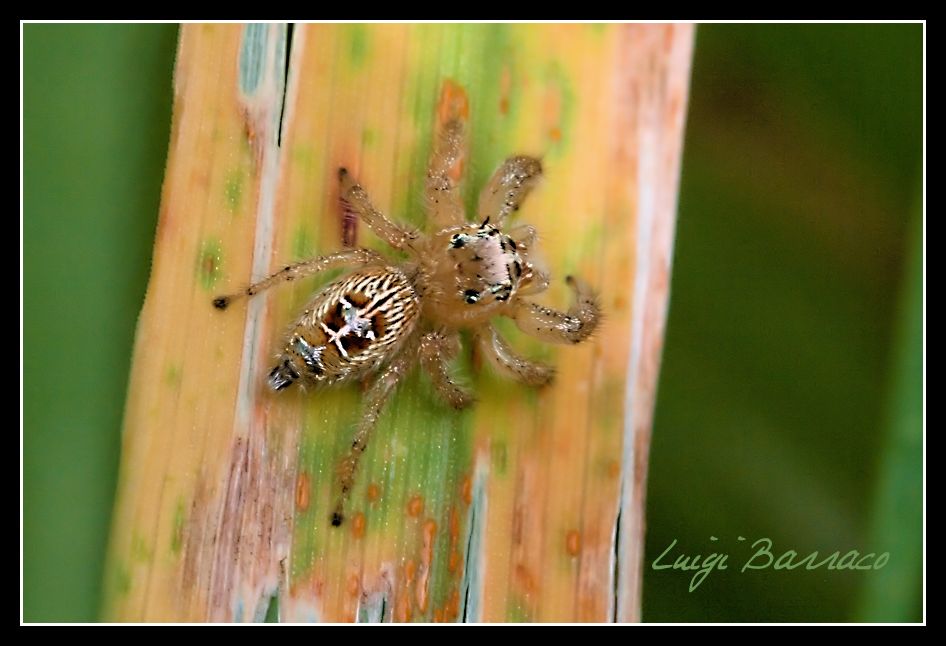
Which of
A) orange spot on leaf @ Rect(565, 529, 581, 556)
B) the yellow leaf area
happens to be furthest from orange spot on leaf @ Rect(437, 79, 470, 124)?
orange spot on leaf @ Rect(565, 529, 581, 556)

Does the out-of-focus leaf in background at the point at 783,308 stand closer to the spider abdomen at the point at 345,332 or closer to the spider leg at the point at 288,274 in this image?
the spider abdomen at the point at 345,332

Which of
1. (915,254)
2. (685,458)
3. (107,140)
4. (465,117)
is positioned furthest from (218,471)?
(915,254)

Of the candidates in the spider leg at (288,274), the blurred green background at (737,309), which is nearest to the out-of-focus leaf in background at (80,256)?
the blurred green background at (737,309)

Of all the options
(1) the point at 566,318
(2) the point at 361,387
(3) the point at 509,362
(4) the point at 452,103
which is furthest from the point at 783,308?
(2) the point at 361,387

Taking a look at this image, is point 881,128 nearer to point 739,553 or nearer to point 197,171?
point 739,553

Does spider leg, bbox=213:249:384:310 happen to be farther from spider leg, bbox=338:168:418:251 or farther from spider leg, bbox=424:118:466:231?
spider leg, bbox=424:118:466:231

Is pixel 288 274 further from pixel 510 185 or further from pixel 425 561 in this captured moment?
pixel 425 561

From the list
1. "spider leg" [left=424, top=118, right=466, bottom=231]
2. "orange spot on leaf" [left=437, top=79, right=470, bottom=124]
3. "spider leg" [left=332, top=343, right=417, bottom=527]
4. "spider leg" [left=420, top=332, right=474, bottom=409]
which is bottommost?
"spider leg" [left=332, top=343, right=417, bottom=527]

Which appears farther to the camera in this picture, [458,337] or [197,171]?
[458,337]
